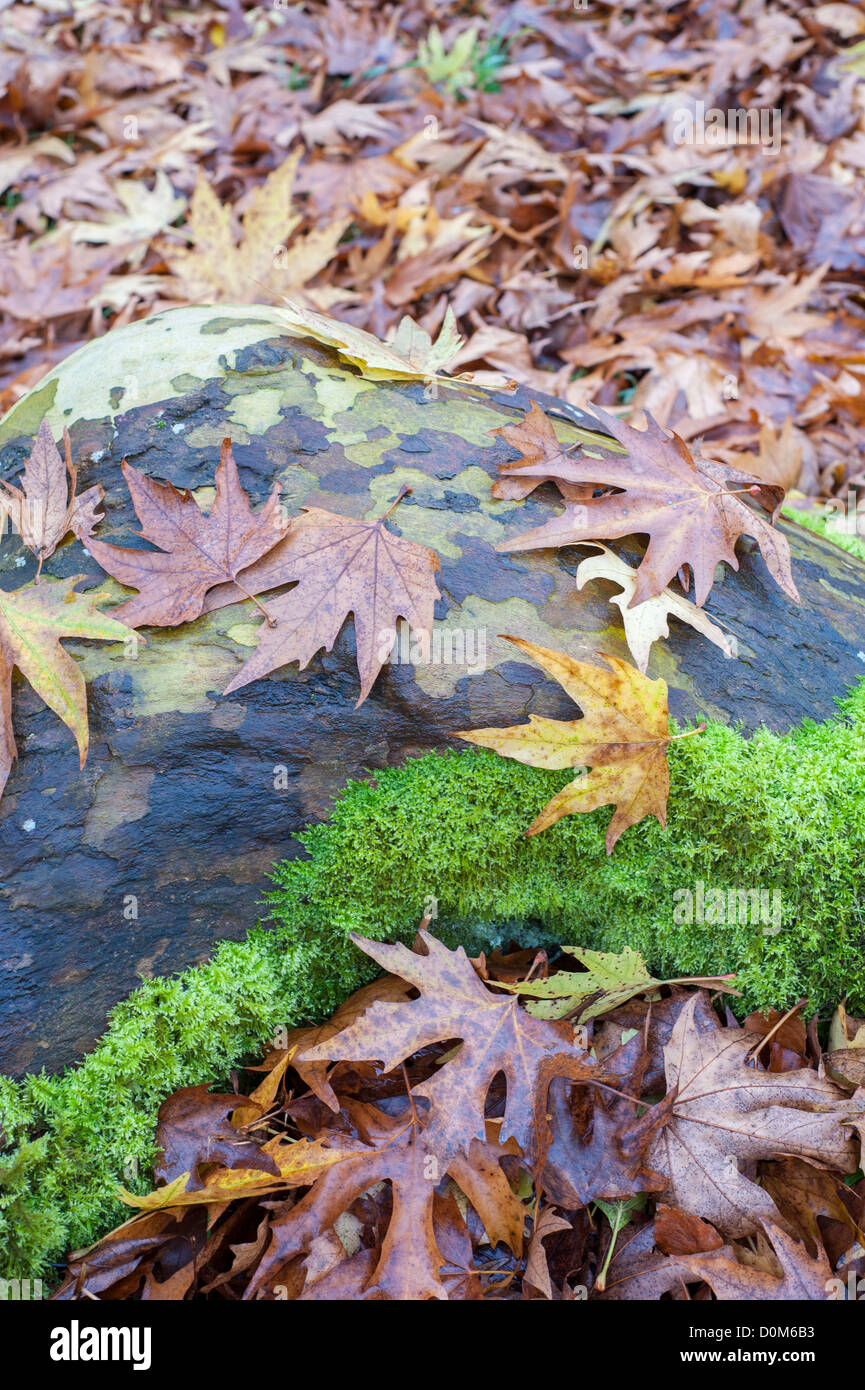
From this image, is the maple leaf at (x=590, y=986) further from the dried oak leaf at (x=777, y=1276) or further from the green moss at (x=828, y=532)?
the green moss at (x=828, y=532)

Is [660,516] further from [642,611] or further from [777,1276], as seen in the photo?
[777,1276]

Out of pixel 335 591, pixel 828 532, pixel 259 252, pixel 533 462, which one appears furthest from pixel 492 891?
pixel 259 252

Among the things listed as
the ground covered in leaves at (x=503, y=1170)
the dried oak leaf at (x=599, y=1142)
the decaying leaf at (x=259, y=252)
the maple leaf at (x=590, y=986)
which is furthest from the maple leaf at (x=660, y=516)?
the decaying leaf at (x=259, y=252)

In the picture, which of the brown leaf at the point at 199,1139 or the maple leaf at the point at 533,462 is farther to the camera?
the maple leaf at the point at 533,462

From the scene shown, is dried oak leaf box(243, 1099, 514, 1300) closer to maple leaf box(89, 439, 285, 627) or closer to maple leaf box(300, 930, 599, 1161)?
maple leaf box(300, 930, 599, 1161)

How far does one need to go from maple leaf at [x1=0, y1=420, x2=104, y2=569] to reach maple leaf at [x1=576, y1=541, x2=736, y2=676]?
1162 millimetres

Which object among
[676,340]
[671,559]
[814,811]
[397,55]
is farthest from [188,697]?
[397,55]

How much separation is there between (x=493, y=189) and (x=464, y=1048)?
4.25 m

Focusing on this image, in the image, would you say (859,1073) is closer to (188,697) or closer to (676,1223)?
(676,1223)

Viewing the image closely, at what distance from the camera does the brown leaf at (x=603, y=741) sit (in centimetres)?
179

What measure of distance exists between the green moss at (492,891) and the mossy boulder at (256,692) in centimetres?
2

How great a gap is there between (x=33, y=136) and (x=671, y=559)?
16.3ft

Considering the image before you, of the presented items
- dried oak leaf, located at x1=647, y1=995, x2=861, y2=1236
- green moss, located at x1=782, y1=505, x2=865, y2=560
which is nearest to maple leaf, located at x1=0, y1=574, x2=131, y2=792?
dried oak leaf, located at x1=647, y1=995, x2=861, y2=1236

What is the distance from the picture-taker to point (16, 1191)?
168cm
